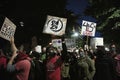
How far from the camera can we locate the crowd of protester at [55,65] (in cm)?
917

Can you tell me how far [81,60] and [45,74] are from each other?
2.74 m

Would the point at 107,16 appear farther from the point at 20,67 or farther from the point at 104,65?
the point at 20,67

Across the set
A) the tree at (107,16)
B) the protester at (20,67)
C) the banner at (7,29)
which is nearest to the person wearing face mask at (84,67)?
the banner at (7,29)

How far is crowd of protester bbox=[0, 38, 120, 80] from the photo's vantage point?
917cm

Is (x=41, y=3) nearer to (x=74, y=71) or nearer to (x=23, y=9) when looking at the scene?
(x=23, y=9)

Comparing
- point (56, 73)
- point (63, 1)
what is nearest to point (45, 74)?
point (56, 73)

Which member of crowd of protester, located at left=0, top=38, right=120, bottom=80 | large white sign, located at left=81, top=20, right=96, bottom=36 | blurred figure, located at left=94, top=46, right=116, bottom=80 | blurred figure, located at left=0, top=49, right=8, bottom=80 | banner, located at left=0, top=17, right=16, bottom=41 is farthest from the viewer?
large white sign, located at left=81, top=20, right=96, bottom=36

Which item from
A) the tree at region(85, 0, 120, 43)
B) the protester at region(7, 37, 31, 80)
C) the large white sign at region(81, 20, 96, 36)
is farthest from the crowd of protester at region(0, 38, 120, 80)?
the tree at region(85, 0, 120, 43)

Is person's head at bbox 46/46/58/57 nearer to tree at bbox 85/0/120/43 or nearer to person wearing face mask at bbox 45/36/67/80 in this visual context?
person wearing face mask at bbox 45/36/67/80

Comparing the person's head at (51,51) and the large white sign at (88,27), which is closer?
the person's head at (51,51)

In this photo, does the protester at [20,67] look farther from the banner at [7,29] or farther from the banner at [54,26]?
the banner at [54,26]

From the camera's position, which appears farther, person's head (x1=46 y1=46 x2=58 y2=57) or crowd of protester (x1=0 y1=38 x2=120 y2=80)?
person's head (x1=46 y1=46 x2=58 y2=57)

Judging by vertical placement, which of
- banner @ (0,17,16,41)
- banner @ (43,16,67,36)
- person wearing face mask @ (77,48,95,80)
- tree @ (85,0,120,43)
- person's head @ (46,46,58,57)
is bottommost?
person wearing face mask @ (77,48,95,80)

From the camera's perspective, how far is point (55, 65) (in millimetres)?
11422
